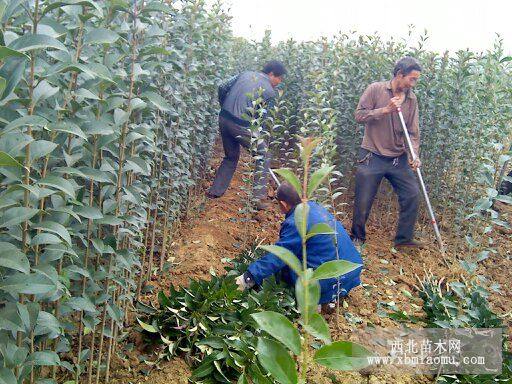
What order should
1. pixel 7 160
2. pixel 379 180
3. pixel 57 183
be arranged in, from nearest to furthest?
pixel 7 160
pixel 57 183
pixel 379 180

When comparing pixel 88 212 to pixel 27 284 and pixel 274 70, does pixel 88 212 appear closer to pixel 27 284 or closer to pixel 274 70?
pixel 27 284

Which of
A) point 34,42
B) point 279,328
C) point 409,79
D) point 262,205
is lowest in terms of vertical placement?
point 262,205

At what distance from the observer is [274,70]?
6.48m

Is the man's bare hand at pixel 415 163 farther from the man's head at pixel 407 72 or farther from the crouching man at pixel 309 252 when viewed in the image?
the crouching man at pixel 309 252

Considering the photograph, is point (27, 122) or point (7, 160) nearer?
point (7, 160)

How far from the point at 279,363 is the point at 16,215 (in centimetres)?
110

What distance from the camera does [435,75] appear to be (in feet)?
21.7

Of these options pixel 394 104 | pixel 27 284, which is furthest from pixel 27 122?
pixel 394 104

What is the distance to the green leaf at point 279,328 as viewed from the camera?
1.27m

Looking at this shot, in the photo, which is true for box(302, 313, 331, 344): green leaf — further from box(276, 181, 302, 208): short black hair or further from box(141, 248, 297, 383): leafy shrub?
box(276, 181, 302, 208): short black hair

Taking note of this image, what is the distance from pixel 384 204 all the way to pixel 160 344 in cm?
477

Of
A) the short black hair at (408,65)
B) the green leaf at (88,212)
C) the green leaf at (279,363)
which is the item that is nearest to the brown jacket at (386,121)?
the short black hair at (408,65)

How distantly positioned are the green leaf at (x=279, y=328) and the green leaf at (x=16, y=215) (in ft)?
3.16

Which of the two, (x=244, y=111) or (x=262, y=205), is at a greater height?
(x=244, y=111)
